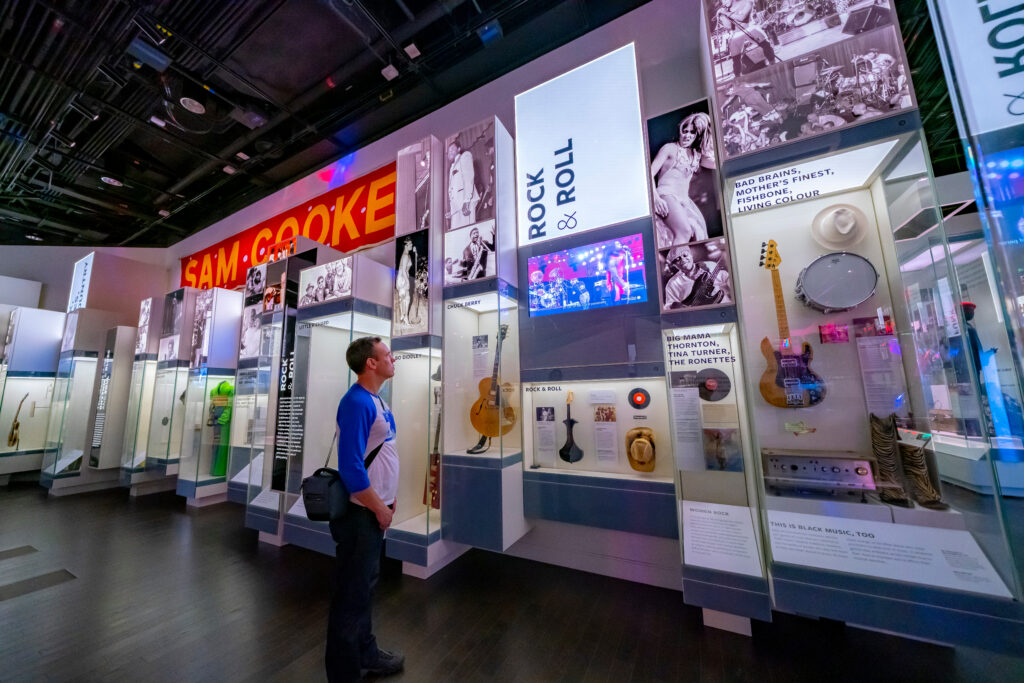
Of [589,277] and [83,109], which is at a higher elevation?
[83,109]

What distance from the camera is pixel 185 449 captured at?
585 cm

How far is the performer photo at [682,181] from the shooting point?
265 cm

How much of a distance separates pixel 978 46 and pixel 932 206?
0.72 m

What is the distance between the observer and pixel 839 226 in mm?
2445

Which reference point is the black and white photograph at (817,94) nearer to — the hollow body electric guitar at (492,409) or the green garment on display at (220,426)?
the hollow body electric guitar at (492,409)

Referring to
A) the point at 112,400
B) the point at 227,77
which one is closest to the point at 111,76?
the point at 227,77

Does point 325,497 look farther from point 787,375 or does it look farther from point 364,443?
point 787,375

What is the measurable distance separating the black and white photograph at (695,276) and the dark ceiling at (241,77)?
3093mm

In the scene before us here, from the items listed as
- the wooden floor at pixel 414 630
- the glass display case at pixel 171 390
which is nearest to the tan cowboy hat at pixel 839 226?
the wooden floor at pixel 414 630

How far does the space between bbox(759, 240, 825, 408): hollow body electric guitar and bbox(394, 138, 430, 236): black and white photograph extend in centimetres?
313

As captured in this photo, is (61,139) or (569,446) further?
(61,139)

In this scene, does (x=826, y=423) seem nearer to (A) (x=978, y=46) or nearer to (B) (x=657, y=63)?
(A) (x=978, y=46)

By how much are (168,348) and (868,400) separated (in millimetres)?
9071

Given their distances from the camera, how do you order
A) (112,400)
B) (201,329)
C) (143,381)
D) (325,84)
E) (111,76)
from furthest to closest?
(112,400) < (143,381) < (201,329) < (325,84) < (111,76)
